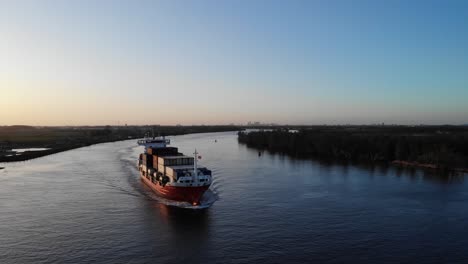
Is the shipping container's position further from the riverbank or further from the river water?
the riverbank

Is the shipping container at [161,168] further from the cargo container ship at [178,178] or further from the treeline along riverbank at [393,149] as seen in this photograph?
the treeline along riverbank at [393,149]

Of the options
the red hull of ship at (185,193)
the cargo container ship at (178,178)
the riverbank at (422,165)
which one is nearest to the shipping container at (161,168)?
the cargo container ship at (178,178)

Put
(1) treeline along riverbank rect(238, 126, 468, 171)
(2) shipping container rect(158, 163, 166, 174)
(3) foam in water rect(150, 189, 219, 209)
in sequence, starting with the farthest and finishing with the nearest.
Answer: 1. (1) treeline along riverbank rect(238, 126, 468, 171)
2. (2) shipping container rect(158, 163, 166, 174)
3. (3) foam in water rect(150, 189, 219, 209)

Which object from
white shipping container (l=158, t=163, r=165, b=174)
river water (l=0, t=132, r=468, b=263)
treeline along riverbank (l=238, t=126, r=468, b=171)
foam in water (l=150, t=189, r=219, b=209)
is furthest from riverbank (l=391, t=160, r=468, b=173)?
white shipping container (l=158, t=163, r=165, b=174)

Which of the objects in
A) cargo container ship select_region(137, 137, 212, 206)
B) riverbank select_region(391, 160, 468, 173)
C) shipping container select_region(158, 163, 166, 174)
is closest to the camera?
cargo container ship select_region(137, 137, 212, 206)

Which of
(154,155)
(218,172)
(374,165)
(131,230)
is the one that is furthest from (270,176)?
(131,230)

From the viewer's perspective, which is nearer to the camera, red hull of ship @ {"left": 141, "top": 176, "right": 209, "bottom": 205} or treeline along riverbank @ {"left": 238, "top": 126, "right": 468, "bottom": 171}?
red hull of ship @ {"left": 141, "top": 176, "right": 209, "bottom": 205}

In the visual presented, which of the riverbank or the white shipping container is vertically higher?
the white shipping container

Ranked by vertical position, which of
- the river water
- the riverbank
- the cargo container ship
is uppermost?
the cargo container ship

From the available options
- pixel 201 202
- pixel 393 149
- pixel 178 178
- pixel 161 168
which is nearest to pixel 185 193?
pixel 178 178
